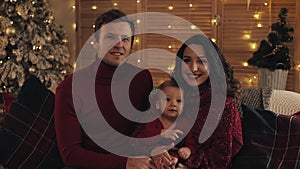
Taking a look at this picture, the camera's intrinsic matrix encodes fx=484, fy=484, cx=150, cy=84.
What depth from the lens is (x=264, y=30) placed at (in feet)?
14.5

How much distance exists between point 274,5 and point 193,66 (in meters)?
2.48

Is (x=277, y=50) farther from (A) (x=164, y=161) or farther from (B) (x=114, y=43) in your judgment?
(A) (x=164, y=161)

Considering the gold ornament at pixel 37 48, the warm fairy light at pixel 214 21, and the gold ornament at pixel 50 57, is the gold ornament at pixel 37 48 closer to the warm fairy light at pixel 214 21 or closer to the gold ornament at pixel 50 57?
the gold ornament at pixel 50 57

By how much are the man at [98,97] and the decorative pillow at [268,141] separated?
1.72 feet

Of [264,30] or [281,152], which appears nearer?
[281,152]

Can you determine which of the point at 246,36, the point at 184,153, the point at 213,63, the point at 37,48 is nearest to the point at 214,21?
the point at 246,36

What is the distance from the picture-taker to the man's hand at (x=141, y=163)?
1.99 m

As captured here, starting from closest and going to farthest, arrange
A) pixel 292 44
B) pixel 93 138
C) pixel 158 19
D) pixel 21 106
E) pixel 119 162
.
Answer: pixel 119 162, pixel 93 138, pixel 21 106, pixel 292 44, pixel 158 19

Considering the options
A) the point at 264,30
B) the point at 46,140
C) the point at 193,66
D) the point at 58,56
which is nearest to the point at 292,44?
the point at 264,30

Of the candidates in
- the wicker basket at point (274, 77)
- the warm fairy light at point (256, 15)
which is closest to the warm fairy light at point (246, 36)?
the warm fairy light at point (256, 15)

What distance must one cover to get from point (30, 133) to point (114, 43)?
0.60 meters

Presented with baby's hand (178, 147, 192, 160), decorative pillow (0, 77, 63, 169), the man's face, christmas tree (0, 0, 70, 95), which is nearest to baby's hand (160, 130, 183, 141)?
baby's hand (178, 147, 192, 160)

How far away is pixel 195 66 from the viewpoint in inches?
83.8

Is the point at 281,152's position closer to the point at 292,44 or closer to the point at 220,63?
the point at 220,63
